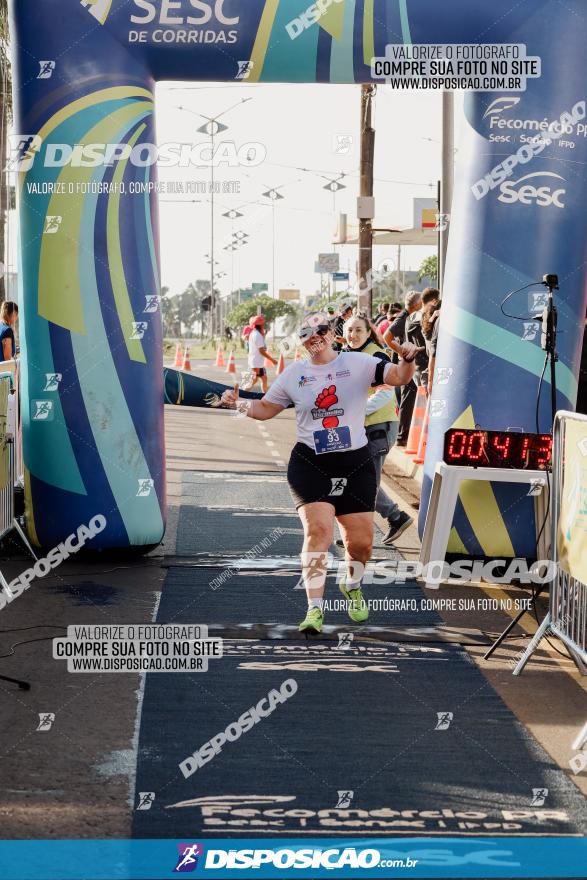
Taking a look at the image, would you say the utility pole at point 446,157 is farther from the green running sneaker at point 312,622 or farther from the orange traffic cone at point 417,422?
the green running sneaker at point 312,622

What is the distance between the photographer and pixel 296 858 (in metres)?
4.68

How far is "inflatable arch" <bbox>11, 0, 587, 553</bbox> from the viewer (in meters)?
9.73

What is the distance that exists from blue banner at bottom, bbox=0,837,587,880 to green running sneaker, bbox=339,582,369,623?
143 inches

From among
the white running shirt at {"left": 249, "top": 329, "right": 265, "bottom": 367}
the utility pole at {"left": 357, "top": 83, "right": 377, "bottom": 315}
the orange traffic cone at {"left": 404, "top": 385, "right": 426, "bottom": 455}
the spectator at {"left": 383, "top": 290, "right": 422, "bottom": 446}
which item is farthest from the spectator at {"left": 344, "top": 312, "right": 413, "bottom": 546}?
the white running shirt at {"left": 249, "top": 329, "right": 265, "bottom": 367}

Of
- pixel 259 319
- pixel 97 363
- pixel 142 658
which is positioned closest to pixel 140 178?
pixel 97 363

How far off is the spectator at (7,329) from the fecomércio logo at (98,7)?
15.9 ft

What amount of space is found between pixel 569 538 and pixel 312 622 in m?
1.92

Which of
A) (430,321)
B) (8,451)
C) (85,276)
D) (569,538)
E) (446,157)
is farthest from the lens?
(446,157)

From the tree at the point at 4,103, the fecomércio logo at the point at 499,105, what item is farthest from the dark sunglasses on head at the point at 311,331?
the tree at the point at 4,103

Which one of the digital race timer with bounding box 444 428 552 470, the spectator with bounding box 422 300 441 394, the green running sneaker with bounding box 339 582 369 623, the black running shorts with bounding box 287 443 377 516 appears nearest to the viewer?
the black running shorts with bounding box 287 443 377 516

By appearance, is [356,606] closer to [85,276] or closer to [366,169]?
[85,276]

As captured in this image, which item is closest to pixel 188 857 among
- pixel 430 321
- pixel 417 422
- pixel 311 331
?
pixel 311 331

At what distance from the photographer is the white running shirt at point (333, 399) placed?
820 cm

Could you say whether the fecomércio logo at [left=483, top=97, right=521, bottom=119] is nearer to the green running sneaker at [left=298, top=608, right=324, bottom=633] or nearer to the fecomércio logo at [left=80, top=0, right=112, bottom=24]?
the fecomércio logo at [left=80, top=0, right=112, bottom=24]
